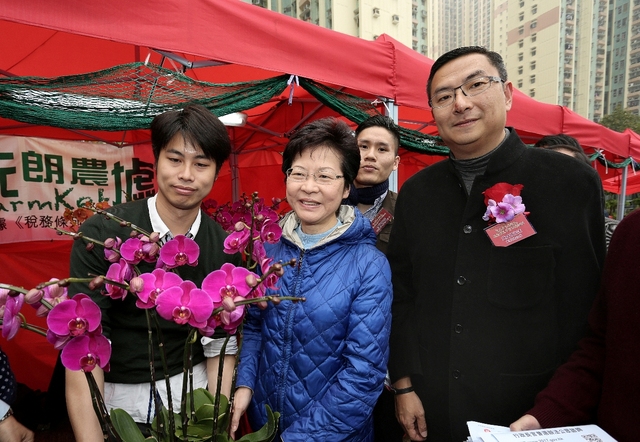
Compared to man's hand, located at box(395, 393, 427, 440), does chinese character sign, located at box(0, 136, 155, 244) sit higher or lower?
higher

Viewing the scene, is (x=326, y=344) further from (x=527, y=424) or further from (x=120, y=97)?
(x=120, y=97)

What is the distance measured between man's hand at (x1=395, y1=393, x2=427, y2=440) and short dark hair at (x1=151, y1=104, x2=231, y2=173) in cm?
106

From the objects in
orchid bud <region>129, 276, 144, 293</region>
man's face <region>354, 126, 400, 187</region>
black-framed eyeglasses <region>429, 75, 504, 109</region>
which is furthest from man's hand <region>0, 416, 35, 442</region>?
man's face <region>354, 126, 400, 187</region>

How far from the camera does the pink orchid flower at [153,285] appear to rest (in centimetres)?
60

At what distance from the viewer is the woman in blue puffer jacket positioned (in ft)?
3.51

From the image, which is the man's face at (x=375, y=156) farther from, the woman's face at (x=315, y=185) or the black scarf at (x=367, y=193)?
the woman's face at (x=315, y=185)

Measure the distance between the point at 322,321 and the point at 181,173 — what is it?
2.08 ft

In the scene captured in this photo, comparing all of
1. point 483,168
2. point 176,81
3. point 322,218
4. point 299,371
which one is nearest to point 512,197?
point 483,168

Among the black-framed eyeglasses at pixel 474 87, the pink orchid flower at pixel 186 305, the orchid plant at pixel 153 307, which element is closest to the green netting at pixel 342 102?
the black-framed eyeglasses at pixel 474 87

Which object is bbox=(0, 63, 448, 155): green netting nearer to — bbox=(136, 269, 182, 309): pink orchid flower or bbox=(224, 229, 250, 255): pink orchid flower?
bbox=(224, 229, 250, 255): pink orchid flower

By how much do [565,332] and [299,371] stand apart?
0.79m

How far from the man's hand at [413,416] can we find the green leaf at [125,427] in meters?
0.89

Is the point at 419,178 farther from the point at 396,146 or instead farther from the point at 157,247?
the point at 157,247

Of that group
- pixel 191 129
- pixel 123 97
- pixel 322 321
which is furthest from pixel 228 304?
pixel 123 97
